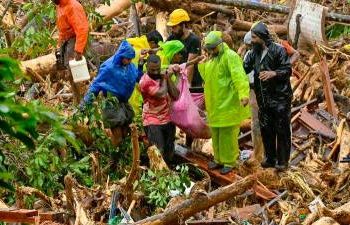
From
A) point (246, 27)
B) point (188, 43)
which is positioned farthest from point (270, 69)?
point (246, 27)

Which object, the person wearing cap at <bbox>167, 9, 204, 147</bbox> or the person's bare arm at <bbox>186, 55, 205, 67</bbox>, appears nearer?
the person's bare arm at <bbox>186, 55, 205, 67</bbox>

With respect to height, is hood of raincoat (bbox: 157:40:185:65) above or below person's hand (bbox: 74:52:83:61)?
below

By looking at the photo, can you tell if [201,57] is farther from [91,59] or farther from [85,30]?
[91,59]

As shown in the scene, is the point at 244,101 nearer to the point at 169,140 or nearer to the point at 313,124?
the point at 169,140

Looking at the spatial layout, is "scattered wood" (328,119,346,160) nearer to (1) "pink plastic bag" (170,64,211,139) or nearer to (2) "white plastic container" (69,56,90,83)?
(1) "pink plastic bag" (170,64,211,139)

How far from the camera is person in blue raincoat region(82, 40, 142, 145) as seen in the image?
8.61 m

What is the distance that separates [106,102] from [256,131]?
182 centimetres

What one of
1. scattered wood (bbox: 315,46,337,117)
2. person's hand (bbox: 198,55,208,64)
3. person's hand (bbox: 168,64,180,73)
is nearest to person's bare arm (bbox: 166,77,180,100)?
Result: person's hand (bbox: 168,64,180,73)

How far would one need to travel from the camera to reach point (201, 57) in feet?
31.0

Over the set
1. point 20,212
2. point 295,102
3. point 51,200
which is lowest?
point 295,102

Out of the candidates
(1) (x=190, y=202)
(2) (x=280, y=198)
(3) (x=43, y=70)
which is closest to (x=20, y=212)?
(1) (x=190, y=202)

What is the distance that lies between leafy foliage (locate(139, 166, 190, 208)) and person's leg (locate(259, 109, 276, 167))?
125 centimetres

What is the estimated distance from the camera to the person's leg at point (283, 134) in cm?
859

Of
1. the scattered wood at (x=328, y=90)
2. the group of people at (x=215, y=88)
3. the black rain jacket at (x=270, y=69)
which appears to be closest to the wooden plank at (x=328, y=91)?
the scattered wood at (x=328, y=90)
